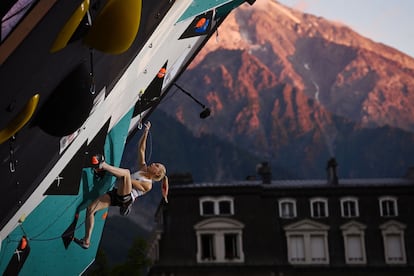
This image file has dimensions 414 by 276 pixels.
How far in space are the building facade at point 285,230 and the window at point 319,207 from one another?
0.08m

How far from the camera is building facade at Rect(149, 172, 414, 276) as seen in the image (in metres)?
53.7

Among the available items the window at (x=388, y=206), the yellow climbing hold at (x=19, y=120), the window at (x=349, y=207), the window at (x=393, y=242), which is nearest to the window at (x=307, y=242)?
the window at (x=349, y=207)

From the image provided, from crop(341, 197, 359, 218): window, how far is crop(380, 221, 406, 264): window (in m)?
2.47

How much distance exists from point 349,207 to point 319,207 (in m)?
2.53

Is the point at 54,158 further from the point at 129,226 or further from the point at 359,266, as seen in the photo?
the point at 129,226

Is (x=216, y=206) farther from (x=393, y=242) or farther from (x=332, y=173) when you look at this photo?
(x=393, y=242)

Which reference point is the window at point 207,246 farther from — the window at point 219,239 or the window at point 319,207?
the window at point 319,207

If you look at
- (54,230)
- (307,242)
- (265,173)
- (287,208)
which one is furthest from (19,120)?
(265,173)

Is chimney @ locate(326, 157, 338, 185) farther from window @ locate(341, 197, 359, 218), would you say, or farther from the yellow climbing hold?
the yellow climbing hold

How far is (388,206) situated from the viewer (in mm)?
56250

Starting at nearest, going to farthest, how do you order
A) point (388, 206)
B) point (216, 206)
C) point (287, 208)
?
point (216, 206), point (287, 208), point (388, 206)

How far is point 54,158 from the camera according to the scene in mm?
13914

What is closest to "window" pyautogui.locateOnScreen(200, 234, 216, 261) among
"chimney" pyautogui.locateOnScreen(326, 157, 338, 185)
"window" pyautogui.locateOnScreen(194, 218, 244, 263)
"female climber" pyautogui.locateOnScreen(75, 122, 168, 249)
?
"window" pyautogui.locateOnScreen(194, 218, 244, 263)

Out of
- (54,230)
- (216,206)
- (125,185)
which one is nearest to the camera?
(125,185)
